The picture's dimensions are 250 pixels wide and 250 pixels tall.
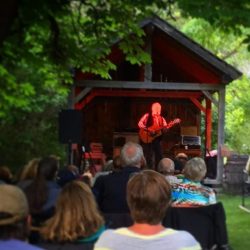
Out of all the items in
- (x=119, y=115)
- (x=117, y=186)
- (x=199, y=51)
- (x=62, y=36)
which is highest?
(x=199, y=51)

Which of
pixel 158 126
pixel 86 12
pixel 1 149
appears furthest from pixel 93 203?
pixel 1 149

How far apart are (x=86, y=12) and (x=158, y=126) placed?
26.6 ft

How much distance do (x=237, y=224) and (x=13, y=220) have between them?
9.45 metres

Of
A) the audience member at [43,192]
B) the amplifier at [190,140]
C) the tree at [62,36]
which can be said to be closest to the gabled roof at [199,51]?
the amplifier at [190,140]

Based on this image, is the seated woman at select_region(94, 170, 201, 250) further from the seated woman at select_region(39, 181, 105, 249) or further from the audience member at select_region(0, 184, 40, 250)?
the seated woman at select_region(39, 181, 105, 249)

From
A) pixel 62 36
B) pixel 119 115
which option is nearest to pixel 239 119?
pixel 119 115

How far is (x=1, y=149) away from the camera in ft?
61.5

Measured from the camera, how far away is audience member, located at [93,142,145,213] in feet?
18.3

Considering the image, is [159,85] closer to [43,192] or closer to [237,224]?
[237,224]

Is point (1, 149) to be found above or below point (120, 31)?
below

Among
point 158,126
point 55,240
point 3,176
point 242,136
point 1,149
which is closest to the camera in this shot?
point 55,240

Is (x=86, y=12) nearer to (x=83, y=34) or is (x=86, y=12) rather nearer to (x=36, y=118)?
(x=83, y=34)

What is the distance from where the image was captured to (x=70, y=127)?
512 inches

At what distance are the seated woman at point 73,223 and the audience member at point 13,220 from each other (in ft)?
4.34
